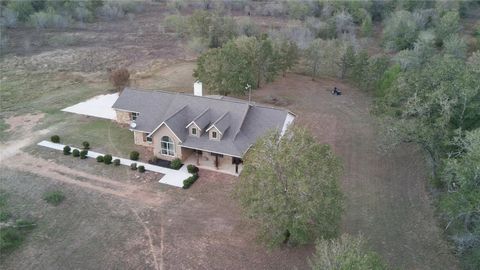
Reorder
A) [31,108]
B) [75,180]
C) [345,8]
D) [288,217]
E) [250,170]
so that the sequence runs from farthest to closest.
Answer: [345,8] → [31,108] → [75,180] → [250,170] → [288,217]

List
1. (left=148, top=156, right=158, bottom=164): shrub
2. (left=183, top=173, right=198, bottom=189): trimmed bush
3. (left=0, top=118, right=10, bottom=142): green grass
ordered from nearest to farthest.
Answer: (left=183, top=173, right=198, bottom=189): trimmed bush
(left=148, top=156, right=158, bottom=164): shrub
(left=0, top=118, right=10, bottom=142): green grass

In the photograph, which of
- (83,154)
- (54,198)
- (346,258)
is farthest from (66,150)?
(346,258)

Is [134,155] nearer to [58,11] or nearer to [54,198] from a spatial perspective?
[54,198]

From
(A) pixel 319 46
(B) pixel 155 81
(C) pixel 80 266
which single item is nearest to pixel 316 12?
(A) pixel 319 46

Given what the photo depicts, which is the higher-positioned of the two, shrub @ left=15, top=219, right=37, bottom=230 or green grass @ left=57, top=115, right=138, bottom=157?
green grass @ left=57, top=115, right=138, bottom=157

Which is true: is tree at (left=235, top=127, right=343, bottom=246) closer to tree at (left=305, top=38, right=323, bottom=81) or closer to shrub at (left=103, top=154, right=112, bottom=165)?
shrub at (left=103, top=154, right=112, bottom=165)

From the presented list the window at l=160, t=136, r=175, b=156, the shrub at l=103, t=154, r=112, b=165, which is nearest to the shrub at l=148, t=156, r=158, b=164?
the window at l=160, t=136, r=175, b=156

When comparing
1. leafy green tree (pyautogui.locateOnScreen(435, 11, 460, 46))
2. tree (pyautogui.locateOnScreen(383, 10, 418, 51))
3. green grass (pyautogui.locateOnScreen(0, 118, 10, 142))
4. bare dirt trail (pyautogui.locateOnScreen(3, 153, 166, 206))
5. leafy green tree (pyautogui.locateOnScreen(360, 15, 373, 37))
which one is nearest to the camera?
bare dirt trail (pyautogui.locateOnScreen(3, 153, 166, 206))

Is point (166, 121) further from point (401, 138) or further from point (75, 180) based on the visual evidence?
point (401, 138)
